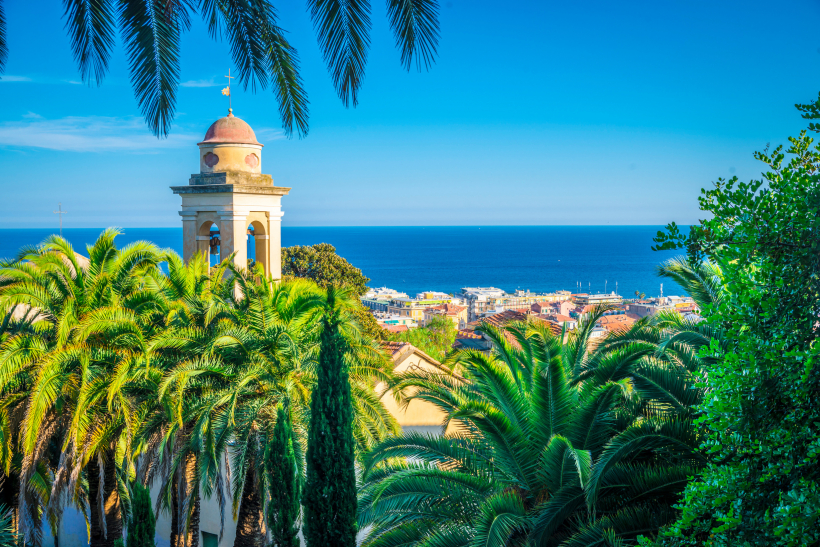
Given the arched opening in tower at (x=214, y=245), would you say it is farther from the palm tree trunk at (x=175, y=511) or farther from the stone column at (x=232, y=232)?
the palm tree trunk at (x=175, y=511)

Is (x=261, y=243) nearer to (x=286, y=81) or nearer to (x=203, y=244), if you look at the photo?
(x=203, y=244)

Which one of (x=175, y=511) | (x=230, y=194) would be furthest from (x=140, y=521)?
(x=230, y=194)

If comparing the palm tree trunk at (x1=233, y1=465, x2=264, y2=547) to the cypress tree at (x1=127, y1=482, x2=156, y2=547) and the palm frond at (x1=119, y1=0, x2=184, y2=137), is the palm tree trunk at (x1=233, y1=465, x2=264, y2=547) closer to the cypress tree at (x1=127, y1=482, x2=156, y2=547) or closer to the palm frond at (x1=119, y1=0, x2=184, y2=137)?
the cypress tree at (x1=127, y1=482, x2=156, y2=547)

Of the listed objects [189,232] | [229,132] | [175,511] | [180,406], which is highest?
[229,132]

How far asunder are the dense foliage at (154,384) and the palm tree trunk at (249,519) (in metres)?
0.02

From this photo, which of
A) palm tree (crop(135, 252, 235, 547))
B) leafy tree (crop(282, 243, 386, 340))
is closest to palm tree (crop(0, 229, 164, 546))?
palm tree (crop(135, 252, 235, 547))

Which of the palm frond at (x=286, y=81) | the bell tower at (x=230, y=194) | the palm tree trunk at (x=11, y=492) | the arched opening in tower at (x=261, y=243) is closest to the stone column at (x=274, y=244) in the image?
the bell tower at (x=230, y=194)

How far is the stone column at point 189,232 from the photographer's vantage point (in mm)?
17781

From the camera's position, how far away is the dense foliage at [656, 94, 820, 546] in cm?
366

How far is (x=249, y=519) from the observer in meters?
11.2

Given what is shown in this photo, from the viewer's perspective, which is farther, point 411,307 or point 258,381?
point 411,307

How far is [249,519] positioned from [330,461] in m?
3.63

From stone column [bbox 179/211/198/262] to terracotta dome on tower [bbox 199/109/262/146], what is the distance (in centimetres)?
203

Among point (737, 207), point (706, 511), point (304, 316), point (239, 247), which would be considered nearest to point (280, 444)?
point (304, 316)
